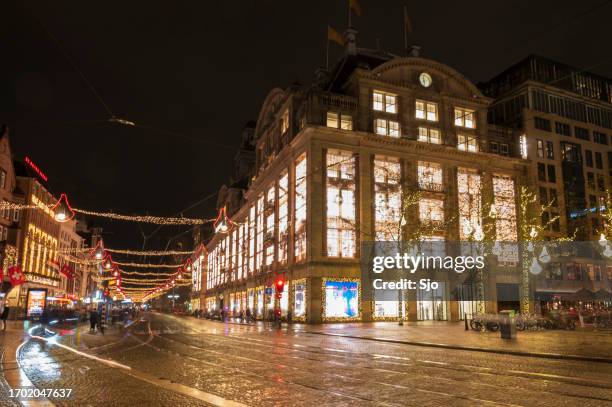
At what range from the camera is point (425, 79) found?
195 feet

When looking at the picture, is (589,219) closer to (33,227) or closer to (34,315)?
(34,315)

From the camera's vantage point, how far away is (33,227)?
219 ft

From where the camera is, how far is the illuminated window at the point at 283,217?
2312 inches

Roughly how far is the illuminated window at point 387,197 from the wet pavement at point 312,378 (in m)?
34.3

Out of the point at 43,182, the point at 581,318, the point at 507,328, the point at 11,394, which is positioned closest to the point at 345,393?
the point at 11,394

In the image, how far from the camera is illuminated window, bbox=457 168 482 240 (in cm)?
5847

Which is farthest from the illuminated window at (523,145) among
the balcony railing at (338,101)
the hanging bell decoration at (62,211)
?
the hanging bell decoration at (62,211)

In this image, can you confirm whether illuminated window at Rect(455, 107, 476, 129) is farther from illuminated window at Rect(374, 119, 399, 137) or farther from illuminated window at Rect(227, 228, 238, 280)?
illuminated window at Rect(227, 228, 238, 280)

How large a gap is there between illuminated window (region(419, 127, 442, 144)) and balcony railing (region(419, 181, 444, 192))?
500cm

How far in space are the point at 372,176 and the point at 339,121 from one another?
6.81 meters

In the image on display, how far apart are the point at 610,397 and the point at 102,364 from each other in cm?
1328

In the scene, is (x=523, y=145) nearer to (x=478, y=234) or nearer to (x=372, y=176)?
(x=478, y=234)

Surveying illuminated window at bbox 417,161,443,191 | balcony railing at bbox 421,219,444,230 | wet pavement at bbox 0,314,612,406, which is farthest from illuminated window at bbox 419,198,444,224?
wet pavement at bbox 0,314,612,406

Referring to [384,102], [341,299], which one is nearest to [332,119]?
[384,102]
